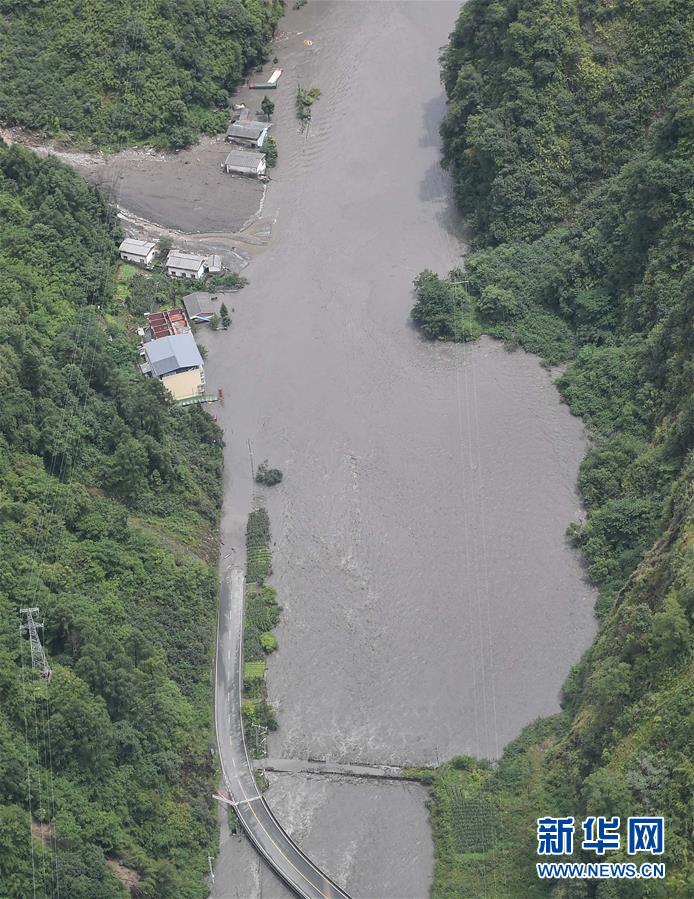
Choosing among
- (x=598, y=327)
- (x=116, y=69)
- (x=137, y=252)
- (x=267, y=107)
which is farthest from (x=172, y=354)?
(x=116, y=69)

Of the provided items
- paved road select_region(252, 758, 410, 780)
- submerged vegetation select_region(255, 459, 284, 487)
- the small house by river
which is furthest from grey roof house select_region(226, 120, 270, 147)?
paved road select_region(252, 758, 410, 780)

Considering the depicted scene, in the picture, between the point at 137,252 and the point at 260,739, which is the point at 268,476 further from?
the point at 137,252

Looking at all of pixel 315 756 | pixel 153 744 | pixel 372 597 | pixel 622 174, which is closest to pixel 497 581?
pixel 372 597

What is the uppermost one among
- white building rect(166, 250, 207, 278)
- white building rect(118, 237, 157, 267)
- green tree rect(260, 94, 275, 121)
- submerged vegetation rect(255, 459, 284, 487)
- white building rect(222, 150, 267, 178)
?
green tree rect(260, 94, 275, 121)

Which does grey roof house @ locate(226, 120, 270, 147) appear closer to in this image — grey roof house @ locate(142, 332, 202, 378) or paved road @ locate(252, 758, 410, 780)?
grey roof house @ locate(142, 332, 202, 378)

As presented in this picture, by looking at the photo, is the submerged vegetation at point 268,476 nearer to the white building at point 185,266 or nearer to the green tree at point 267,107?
the white building at point 185,266

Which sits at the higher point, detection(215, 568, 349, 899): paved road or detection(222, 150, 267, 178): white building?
detection(222, 150, 267, 178): white building

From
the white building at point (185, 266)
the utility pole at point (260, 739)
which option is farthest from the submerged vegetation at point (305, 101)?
the utility pole at point (260, 739)
